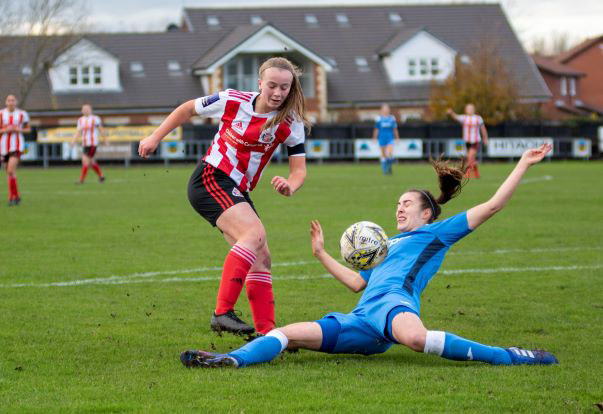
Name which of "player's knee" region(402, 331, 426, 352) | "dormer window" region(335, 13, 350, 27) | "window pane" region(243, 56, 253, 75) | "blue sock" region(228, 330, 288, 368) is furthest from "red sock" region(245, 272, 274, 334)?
"dormer window" region(335, 13, 350, 27)

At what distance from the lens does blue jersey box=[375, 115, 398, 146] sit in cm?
3045

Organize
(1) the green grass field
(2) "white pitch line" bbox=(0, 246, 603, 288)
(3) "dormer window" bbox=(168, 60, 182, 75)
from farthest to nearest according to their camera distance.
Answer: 1. (3) "dormer window" bbox=(168, 60, 182, 75)
2. (2) "white pitch line" bbox=(0, 246, 603, 288)
3. (1) the green grass field

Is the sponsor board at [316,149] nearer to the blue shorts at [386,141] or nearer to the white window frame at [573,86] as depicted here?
the blue shorts at [386,141]

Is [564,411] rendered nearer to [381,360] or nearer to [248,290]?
[381,360]

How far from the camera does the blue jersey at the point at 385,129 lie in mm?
30453

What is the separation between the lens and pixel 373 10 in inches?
2393

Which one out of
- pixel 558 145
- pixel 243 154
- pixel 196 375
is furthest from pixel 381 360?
pixel 558 145

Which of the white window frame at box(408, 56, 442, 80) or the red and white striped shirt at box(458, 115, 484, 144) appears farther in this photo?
the white window frame at box(408, 56, 442, 80)

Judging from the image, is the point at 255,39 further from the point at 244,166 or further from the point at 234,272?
the point at 234,272

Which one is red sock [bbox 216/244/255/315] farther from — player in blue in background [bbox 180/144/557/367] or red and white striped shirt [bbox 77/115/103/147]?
red and white striped shirt [bbox 77/115/103/147]

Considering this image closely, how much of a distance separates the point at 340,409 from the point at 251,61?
1998 inches

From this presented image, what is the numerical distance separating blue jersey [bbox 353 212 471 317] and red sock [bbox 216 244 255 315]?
845 mm

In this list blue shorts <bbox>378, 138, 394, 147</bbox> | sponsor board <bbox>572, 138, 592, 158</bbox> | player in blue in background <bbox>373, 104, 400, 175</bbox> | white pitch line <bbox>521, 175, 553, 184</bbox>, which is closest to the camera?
white pitch line <bbox>521, 175, 553, 184</bbox>

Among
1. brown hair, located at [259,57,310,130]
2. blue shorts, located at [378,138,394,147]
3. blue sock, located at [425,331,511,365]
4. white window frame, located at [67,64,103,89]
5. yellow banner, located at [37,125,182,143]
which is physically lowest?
blue sock, located at [425,331,511,365]
